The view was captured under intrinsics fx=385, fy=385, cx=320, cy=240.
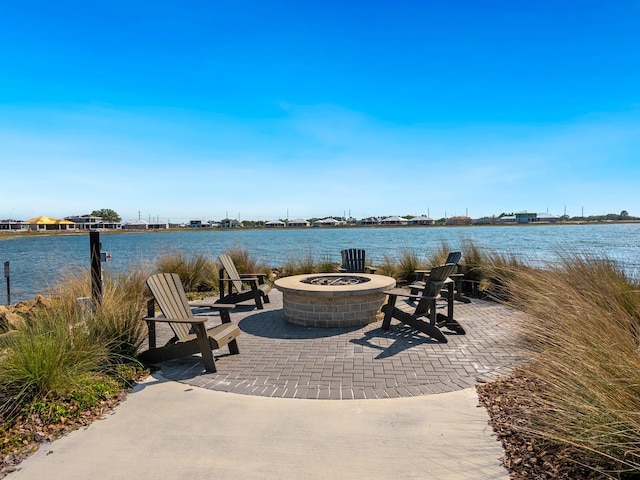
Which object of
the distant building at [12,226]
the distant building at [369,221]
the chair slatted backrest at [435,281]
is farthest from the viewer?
the distant building at [369,221]

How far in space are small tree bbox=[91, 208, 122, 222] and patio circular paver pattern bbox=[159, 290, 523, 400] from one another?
12639cm

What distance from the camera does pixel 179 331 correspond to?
14.8ft

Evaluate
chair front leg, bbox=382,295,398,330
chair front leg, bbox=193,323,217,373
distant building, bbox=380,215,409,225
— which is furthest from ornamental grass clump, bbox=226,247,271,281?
distant building, bbox=380,215,409,225

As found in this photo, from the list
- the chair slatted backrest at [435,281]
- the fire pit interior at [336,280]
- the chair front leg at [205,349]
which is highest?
the chair slatted backrest at [435,281]

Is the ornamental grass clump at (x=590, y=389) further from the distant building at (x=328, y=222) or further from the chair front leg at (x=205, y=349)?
the distant building at (x=328, y=222)

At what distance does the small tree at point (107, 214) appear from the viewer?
382ft

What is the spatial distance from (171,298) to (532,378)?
399 centimetres

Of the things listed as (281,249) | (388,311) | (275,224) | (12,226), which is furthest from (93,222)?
(388,311)

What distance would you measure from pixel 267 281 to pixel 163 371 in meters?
6.50

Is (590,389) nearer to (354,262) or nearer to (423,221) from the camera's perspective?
(354,262)

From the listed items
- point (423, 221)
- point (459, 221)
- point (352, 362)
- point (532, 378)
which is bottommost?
point (352, 362)

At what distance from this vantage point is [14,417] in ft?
9.76

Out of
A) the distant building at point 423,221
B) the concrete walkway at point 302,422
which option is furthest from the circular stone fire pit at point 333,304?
the distant building at point 423,221

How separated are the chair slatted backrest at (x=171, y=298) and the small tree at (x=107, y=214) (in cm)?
12621
